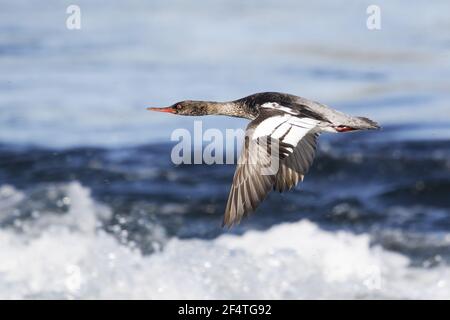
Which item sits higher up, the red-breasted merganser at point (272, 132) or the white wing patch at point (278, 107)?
the white wing patch at point (278, 107)

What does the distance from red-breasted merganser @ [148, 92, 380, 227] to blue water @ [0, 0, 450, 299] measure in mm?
3012

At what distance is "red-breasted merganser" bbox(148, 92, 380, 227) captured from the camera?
22.3 feet

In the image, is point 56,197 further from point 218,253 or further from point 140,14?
point 140,14

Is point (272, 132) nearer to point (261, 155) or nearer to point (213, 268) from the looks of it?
point (261, 155)

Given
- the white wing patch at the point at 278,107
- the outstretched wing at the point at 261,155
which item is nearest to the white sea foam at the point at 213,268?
the white wing patch at the point at 278,107

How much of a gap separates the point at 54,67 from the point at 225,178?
17.8 ft

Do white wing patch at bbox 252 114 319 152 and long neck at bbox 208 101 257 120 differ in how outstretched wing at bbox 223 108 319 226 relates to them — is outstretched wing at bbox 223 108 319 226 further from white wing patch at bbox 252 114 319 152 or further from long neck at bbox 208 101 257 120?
long neck at bbox 208 101 257 120

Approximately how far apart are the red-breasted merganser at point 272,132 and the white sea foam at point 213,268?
2.86 metres

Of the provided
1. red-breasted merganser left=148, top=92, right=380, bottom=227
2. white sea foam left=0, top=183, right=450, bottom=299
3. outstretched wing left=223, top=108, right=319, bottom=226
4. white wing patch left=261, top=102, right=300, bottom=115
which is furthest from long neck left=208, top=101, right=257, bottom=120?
white sea foam left=0, top=183, right=450, bottom=299

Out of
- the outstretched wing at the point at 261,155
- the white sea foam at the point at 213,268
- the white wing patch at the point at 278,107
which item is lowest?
the white sea foam at the point at 213,268

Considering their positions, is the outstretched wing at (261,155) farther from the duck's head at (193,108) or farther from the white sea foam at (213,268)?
the white sea foam at (213,268)

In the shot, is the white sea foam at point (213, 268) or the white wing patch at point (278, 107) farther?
the white sea foam at point (213, 268)

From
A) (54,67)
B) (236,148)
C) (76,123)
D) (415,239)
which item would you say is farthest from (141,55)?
(415,239)

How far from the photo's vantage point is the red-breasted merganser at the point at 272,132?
6.80 metres
